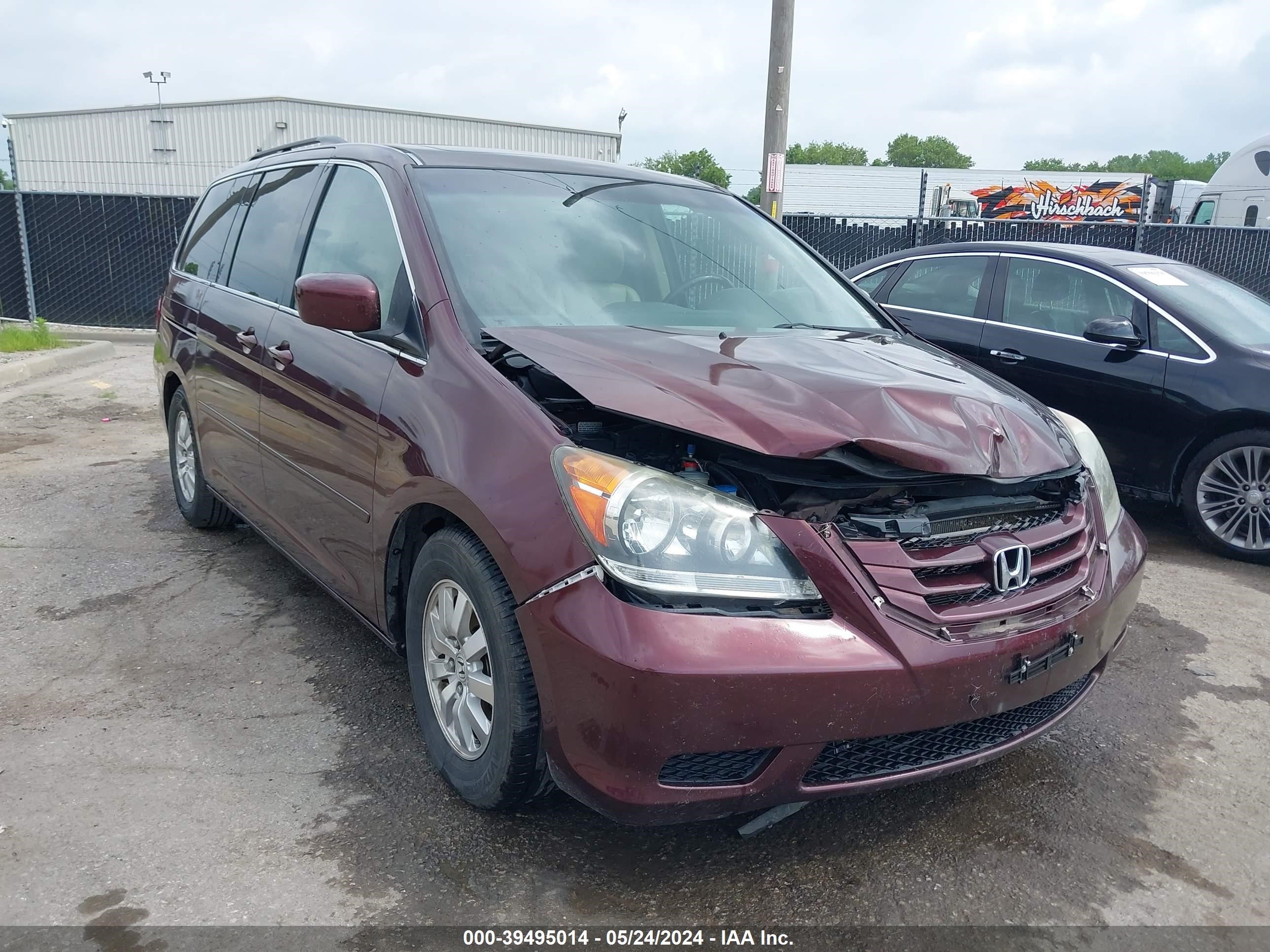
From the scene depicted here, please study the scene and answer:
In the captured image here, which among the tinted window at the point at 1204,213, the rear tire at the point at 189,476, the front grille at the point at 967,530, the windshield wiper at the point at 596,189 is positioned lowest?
the rear tire at the point at 189,476

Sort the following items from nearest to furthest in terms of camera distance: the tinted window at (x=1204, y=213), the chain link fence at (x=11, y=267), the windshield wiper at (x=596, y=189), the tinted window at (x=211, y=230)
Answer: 1. the windshield wiper at (x=596, y=189)
2. the tinted window at (x=211, y=230)
3. the chain link fence at (x=11, y=267)
4. the tinted window at (x=1204, y=213)

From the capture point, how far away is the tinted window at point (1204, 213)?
22500mm

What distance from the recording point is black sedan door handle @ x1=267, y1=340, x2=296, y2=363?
347 centimetres

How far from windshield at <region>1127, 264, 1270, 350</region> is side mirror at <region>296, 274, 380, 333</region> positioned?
4.57 metres

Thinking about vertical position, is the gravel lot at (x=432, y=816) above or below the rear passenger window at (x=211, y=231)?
below

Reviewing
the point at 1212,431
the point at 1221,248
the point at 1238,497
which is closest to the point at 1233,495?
Result: the point at 1238,497

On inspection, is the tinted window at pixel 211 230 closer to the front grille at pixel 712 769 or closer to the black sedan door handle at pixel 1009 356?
the front grille at pixel 712 769

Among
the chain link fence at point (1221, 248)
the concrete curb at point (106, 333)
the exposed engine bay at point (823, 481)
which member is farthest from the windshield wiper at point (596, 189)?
the concrete curb at point (106, 333)

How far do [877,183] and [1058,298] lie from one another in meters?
27.7

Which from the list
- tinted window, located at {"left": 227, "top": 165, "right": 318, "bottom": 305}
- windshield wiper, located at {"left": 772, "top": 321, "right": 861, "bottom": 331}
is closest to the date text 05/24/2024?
windshield wiper, located at {"left": 772, "top": 321, "right": 861, "bottom": 331}

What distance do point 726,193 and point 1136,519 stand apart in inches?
141

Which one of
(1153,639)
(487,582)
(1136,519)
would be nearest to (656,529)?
(487,582)

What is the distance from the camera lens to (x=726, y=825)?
2.64 metres

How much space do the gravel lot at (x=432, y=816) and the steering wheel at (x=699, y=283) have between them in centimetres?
163
